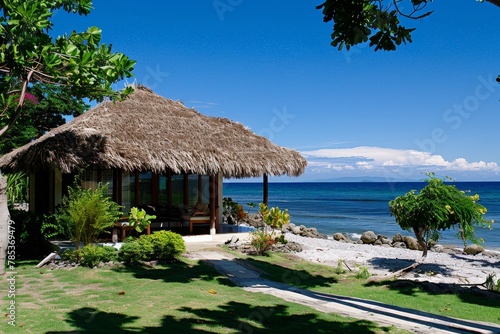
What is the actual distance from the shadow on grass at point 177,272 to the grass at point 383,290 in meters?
1.23

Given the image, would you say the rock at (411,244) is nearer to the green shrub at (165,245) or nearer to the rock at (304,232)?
the rock at (304,232)

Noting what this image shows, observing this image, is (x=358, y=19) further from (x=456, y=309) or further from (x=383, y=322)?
(x=456, y=309)

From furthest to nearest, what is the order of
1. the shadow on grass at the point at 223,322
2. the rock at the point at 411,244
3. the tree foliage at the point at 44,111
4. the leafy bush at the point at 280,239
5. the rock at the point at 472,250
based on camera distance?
the tree foliage at the point at 44,111, the rock at the point at 411,244, the rock at the point at 472,250, the leafy bush at the point at 280,239, the shadow on grass at the point at 223,322

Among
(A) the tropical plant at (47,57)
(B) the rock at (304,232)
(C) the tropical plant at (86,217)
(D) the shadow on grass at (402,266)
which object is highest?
(A) the tropical plant at (47,57)

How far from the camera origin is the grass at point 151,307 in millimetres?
5504

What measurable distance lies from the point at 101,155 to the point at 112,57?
3803 millimetres

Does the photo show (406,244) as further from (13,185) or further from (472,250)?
(13,185)

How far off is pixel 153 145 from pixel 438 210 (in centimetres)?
742

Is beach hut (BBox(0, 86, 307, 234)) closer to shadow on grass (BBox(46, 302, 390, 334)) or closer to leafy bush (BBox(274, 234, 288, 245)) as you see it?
leafy bush (BBox(274, 234, 288, 245))

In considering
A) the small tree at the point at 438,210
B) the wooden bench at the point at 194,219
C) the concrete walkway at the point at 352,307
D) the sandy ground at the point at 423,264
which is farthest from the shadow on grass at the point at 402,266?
the wooden bench at the point at 194,219

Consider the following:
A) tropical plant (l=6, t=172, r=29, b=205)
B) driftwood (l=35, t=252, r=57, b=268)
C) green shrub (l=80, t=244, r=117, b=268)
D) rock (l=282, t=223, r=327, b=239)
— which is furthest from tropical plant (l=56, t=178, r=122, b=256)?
rock (l=282, t=223, r=327, b=239)

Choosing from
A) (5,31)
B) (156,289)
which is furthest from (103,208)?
(5,31)

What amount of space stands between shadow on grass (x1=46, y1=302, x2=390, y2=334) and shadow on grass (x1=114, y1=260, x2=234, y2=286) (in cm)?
247

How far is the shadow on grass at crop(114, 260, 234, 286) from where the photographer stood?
890 cm
